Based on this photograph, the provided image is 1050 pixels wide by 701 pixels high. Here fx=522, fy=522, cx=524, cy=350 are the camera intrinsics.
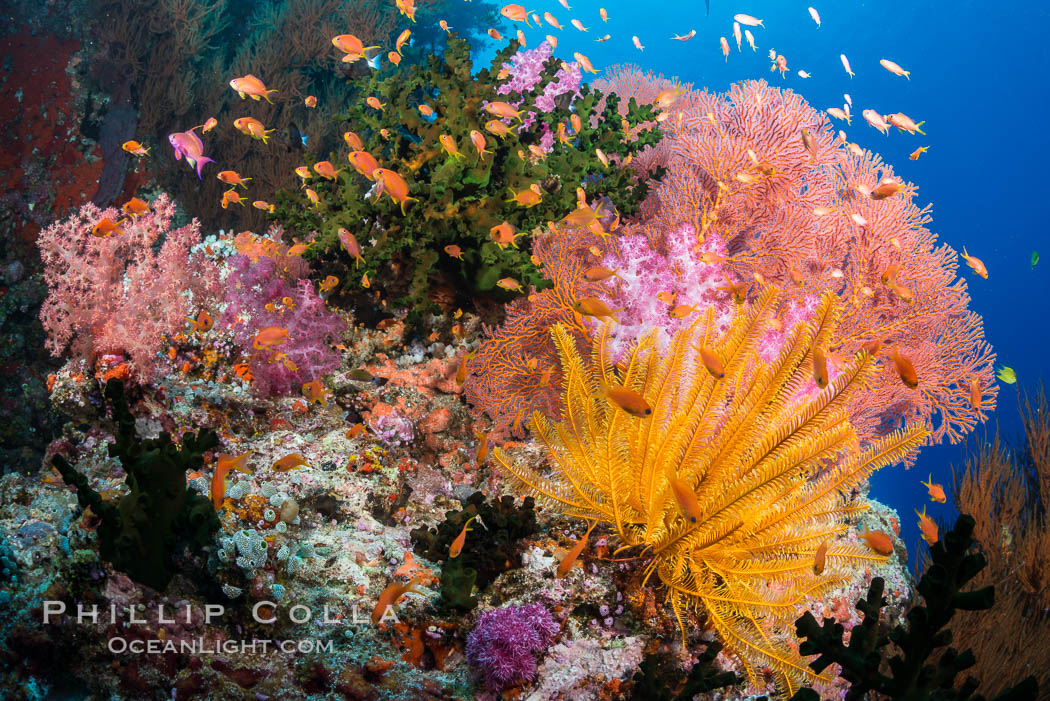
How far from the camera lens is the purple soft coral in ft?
7.64

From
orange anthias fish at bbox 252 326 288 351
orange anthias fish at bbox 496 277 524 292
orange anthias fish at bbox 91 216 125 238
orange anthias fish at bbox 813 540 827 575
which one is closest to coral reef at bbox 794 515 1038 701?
orange anthias fish at bbox 813 540 827 575

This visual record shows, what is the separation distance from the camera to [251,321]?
4387 mm

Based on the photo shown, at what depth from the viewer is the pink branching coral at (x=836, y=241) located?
4625 mm

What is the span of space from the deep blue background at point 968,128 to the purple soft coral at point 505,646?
33.5 meters

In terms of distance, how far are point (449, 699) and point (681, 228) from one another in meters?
3.68

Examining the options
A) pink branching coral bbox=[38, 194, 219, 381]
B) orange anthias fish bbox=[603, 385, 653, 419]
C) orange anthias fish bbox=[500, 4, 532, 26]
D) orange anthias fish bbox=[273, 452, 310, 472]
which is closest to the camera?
orange anthias fish bbox=[603, 385, 653, 419]

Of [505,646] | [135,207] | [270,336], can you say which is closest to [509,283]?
[270,336]

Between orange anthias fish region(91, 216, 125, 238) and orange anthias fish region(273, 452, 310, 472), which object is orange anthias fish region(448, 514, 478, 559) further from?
orange anthias fish region(91, 216, 125, 238)

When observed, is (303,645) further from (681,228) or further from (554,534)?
(681,228)

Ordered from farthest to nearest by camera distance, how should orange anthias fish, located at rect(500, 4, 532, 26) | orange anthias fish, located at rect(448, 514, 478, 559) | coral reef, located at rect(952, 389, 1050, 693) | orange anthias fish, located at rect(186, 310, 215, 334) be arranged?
1. orange anthias fish, located at rect(500, 4, 532, 26)
2. orange anthias fish, located at rect(186, 310, 215, 334)
3. coral reef, located at rect(952, 389, 1050, 693)
4. orange anthias fish, located at rect(448, 514, 478, 559)

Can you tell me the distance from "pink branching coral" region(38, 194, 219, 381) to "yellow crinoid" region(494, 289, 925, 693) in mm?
3086

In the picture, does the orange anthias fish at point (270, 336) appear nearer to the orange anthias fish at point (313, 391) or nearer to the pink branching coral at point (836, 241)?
the orange anthias fish at point (313, 391)

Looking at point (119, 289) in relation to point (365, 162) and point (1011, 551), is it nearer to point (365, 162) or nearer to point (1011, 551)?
point (365, 162)

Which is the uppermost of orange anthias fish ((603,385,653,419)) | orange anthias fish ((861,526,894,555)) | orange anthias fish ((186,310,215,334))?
orange anthias fish ((186,310,215,334))
